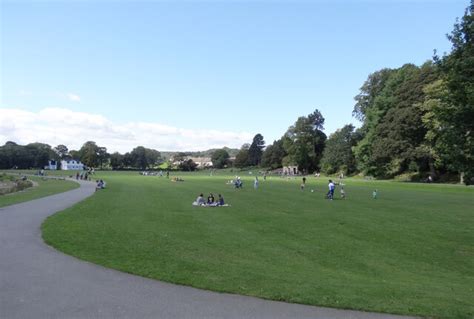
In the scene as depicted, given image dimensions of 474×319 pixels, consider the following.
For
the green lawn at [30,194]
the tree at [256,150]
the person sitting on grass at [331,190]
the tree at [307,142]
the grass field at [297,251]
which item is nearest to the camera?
the grass field at [297,251]

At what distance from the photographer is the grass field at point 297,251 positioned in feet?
26.9

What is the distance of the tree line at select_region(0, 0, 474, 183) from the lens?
1593 cm

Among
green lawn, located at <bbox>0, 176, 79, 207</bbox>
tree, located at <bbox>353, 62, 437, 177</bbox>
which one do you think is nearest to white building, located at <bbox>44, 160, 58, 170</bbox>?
green lawn, located at <bbox>0, 176, 79, 207</bbox>

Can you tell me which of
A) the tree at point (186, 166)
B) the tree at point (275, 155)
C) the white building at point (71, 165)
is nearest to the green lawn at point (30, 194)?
the tree at point (275, 155)

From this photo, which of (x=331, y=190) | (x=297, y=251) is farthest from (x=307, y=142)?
(x=297, y=251)

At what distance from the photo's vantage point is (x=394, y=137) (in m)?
74.2

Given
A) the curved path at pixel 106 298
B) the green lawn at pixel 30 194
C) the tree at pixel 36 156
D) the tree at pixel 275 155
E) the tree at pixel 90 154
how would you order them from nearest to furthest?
the curved path at pixel 106 298 → the green lawn at pixel 30 194 → the tree at pixel 36 156 → the tree at pixel 275 155 → the tree at pixel 90 154

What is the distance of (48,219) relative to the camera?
61.9 feet

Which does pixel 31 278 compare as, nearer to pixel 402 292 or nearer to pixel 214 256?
pixel 214 256

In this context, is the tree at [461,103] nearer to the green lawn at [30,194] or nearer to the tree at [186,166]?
the green lawn at [30,194]

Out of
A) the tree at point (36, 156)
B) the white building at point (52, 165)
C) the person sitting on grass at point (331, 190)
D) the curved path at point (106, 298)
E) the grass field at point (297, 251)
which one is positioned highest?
the tree at point (36, 156)

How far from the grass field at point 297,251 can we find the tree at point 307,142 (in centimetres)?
11149

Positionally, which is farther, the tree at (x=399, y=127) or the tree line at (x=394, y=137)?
the tree at (x=399, y=127)

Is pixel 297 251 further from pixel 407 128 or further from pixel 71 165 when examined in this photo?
pixel 71 165
